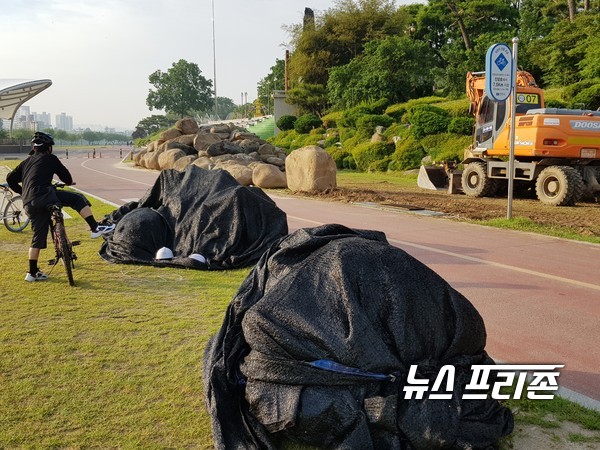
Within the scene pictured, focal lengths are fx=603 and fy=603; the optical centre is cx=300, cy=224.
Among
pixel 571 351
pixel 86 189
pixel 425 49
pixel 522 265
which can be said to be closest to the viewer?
pixel 571 351

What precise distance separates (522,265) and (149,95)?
4066 inches

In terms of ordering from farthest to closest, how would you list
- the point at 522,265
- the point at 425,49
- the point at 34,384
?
the point at 425,49, the point at 522,265, the point at 34,384

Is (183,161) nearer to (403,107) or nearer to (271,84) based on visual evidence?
(403,107)

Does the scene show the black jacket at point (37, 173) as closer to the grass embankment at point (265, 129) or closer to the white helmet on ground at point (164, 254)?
the white helmet on ground at point (164, 254)

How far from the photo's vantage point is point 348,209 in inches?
Result: 592

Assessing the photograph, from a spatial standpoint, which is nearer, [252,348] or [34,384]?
[252,348]

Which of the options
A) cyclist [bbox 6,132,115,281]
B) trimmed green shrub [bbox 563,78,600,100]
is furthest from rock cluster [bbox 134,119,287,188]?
cyclist [bbox 6,132,115,281]

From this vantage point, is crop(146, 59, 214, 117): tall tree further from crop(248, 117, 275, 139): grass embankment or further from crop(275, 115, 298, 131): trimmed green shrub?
crop(275, 115, 298, 131): trimmed green shrub

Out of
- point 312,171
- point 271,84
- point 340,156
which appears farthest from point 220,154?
point 271,84

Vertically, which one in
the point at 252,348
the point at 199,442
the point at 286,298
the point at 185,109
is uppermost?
the point at 185,109

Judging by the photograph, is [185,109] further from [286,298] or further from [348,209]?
[286,298]

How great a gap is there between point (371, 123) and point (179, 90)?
7460cm

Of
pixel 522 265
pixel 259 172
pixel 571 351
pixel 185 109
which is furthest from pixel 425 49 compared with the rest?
pixel 185 109

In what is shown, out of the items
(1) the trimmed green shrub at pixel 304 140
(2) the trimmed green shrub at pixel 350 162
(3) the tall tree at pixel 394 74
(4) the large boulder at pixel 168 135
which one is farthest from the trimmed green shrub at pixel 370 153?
(4) the large boulder at pixel 168 135
